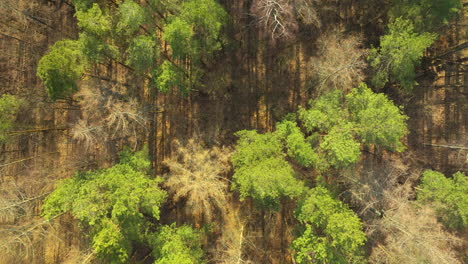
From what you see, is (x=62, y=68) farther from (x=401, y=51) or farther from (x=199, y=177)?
(x=401, y=51)

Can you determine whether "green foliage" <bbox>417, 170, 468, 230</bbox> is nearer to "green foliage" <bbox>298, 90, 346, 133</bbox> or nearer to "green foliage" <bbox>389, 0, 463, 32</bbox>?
"green foliage" <bbox>298, 90, 346, 133</bbox>

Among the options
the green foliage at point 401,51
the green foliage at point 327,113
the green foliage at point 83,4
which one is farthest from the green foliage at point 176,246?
the green foliage at point 401,51

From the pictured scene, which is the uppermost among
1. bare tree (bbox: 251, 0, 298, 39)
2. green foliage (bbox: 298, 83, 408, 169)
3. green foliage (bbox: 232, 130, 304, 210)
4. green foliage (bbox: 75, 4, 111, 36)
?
bare tree (bbox: 251, 0, 298, 39)

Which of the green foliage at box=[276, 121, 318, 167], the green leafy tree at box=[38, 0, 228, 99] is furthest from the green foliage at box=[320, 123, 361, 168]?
the green leafy tree at box=[38, 0, 228, 99]

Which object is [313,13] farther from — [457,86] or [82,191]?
[82,191]

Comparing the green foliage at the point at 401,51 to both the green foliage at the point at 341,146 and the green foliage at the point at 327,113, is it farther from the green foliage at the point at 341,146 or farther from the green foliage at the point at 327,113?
the green foliage at the point at 341,146
